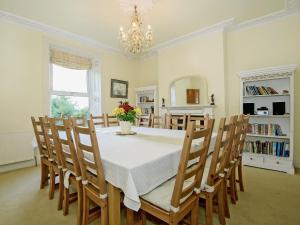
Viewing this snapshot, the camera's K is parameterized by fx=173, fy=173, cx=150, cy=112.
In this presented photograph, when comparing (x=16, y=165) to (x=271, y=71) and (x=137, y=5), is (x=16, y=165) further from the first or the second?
(x=271, y=71)

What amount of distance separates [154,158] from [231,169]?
1.06 meters

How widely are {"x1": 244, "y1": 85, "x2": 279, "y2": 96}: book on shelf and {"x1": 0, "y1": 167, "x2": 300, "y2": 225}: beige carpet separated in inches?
54.3

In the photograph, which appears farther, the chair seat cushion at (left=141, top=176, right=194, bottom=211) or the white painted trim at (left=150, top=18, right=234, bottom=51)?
the white painted trim at (left=150, top=18, right=234, bottom=51)

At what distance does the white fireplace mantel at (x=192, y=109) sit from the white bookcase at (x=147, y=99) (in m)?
0.45

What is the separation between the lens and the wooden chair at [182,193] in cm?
99

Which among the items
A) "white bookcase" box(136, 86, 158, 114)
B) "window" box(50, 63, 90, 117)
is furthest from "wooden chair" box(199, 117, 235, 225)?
"window" box(50, 63, 90, 117)

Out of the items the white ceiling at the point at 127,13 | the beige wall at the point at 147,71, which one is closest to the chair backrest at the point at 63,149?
the white ceiling at the point at 127,13

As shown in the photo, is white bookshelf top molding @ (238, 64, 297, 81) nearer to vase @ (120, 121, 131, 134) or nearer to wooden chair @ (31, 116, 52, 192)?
vase @ (120, 121, 131, 134)

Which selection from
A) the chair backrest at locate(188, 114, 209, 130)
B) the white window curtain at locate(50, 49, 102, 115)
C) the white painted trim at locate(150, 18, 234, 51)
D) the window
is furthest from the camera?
the white window curtain at locate(50, 49, 102, 115)

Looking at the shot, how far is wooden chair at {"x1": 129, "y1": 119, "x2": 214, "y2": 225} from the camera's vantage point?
3.26ft

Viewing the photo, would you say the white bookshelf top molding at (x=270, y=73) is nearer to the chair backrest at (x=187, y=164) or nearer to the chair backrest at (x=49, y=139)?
the chair backrest at (x=187, y=164)

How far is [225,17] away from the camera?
3.16 meters

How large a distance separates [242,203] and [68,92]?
3869mm

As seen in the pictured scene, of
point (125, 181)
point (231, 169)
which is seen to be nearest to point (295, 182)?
point (231, 169)
